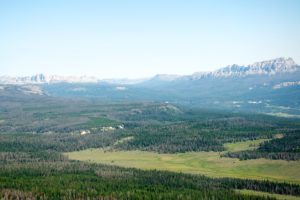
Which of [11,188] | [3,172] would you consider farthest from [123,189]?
[3,172]

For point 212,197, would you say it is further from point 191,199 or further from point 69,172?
point 69,172

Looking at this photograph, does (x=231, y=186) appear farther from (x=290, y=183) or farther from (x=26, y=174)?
(x=26, y=174)

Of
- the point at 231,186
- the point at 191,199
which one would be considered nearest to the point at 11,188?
the point at 191,199

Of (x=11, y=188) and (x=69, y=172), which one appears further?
(x=69, y=172)

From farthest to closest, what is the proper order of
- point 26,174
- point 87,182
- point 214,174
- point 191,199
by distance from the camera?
point 214,174 → point 26,174 → point 87,182 → point 191,199

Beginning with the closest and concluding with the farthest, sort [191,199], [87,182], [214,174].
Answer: [191,199], [87,182], [214,174]

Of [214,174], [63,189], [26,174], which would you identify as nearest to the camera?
[63,189]

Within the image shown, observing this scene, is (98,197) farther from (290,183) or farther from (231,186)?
(290,183)

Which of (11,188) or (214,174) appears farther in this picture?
(214,174)

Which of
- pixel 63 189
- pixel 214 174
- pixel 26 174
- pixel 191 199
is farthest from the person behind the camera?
pixel 214 174
